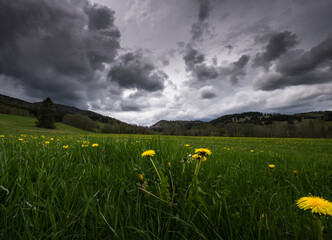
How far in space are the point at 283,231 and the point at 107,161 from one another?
2221mm

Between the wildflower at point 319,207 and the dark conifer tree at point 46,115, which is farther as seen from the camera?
the dark conifer tree at point 46,115

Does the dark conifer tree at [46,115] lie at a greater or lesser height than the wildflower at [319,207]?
greater

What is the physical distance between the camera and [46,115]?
59500mm

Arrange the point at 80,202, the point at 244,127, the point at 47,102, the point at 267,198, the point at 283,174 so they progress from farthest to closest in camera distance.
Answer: the point at 244,127 → the point at 47,102 → the point at 283,174 → the point at 267,198 → the point at 80,202

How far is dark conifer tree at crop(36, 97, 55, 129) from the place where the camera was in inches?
2319

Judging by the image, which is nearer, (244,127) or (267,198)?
(267,198)

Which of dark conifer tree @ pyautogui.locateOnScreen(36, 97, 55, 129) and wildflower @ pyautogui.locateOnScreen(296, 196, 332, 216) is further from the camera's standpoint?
dark conifer tree @ pyautogui.locateOnScreen(36, 97, 55, 129)

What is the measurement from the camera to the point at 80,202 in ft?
3.92

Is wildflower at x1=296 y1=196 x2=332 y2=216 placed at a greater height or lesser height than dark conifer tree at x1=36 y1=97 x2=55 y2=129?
lesser

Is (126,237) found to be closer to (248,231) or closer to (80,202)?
(80,202)

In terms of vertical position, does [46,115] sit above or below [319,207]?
above

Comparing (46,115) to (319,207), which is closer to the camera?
(319,207)

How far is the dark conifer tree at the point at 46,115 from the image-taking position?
58906 millimetres

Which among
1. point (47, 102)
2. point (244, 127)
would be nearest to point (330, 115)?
point (244, 127)
